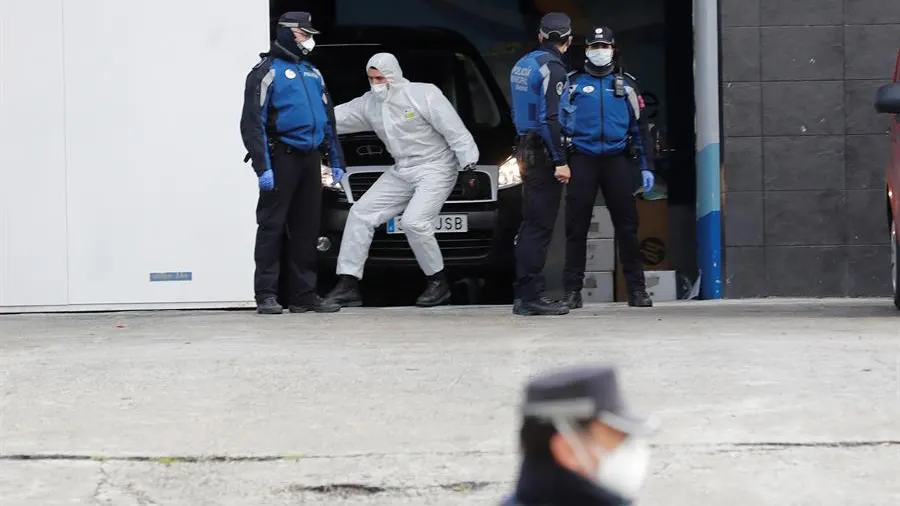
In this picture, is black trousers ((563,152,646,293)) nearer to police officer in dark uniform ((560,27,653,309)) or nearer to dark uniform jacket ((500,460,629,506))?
police officer in dark uniform ((560,27,653,309))

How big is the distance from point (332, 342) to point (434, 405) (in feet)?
6.56

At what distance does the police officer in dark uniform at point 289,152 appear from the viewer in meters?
9.70

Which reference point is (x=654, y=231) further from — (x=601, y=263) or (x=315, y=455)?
(x=315, y=455)

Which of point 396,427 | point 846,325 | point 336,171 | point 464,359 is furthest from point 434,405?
point 336,171

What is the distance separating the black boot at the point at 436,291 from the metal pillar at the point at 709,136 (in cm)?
221

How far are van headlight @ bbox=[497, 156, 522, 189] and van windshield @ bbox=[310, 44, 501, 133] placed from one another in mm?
673

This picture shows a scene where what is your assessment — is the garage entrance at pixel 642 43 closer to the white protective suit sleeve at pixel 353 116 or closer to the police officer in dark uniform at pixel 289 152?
the white protective suit sleeve at pixel 353 116

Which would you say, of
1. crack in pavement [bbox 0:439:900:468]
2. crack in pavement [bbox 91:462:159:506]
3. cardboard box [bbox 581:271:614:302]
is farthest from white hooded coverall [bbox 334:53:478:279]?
crack in pavement [bbox 91:462:159:506]

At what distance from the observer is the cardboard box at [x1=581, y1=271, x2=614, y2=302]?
12.4 meters

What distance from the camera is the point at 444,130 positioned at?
10.6 m

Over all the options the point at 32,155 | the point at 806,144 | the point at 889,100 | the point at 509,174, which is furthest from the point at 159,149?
the point at 889,100

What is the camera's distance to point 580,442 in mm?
1817

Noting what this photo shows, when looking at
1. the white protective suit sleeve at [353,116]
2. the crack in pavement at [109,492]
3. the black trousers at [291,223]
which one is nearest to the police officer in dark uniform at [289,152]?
the black trousers at [291,223]

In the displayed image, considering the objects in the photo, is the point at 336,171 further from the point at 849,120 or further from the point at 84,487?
the point at 84,487
